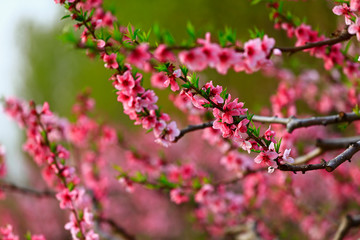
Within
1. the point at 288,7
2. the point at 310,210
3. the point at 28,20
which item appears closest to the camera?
the point at 310,210

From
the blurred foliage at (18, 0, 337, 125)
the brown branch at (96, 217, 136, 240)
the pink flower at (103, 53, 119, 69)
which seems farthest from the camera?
the blurred foliage at (18, 0, 337, 125)

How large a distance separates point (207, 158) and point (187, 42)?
6.34 m

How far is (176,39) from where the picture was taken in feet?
23.9

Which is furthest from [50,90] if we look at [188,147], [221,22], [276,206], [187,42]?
[187,42]

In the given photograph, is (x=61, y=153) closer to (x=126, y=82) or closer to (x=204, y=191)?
(x=126, y=82)

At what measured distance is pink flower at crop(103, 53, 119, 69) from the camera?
151cm

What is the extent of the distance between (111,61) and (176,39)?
5949 mm

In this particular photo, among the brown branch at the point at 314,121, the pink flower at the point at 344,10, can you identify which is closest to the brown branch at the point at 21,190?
the brown branch at the point at 314,121

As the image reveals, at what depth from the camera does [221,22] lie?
20.8 feet

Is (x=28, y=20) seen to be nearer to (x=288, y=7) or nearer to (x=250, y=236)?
(x=288, y=7)

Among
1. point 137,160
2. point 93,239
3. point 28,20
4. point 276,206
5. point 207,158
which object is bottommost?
point 93,239

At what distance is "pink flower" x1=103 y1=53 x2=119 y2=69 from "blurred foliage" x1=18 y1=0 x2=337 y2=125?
16.1 inches

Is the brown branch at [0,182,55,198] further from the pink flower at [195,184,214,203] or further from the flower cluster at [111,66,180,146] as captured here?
the flower cluster at [111,66,180,146]

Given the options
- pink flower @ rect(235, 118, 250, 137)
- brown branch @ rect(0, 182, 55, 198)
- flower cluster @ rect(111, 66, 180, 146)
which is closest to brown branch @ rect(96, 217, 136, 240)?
brown branch @ rect(0, 182, 55, 198)
